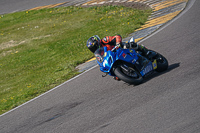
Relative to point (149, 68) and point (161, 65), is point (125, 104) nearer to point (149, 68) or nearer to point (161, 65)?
A: point (149, 68)

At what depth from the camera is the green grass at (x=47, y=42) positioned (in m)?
11.3

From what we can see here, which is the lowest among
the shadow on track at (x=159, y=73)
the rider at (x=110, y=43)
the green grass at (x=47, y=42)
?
the green grass at (x=47, y=42)

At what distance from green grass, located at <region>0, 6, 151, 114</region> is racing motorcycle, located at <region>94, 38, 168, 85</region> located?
3193mm

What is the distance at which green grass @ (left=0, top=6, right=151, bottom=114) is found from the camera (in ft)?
37.2

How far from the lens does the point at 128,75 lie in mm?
7836

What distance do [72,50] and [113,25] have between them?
2610 mm

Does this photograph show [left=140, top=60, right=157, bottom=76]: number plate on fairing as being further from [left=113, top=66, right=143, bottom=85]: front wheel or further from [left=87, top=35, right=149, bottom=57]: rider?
[left=87, top=35, right=149, bottom=57]: rider

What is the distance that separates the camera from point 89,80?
9.73 m

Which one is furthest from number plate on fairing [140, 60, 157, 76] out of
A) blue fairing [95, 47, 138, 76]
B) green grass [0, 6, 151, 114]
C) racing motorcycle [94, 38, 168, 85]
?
green grass [0, 6, 151, 114]

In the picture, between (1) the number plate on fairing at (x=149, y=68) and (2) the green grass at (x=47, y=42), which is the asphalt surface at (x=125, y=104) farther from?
(2) the green grass at (x=47, y=42)

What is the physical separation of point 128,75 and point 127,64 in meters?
0.37

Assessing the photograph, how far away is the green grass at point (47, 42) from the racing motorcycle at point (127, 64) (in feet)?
10.5

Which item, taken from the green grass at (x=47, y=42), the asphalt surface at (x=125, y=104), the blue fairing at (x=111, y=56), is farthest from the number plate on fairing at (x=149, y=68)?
the green grass at (x=47, y=42)

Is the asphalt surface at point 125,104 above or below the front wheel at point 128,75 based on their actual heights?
below
